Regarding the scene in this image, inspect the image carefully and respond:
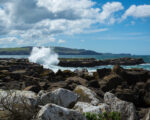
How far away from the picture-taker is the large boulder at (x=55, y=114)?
20.7 ft

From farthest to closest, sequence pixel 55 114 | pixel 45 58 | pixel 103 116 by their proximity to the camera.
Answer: pixel 45 58 → pixel 103 116 → pixel 55 114

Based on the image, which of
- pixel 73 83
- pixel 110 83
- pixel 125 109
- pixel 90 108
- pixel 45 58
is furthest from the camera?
pixel 45 58

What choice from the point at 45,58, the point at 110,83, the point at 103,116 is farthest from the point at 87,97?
the point at 45,58

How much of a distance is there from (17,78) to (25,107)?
14460mm

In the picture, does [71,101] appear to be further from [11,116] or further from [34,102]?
[11,116]

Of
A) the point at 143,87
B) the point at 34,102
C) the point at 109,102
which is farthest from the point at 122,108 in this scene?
the point at 143,87

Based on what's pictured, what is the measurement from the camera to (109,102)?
1016cm

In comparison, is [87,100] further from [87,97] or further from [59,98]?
[59,98]

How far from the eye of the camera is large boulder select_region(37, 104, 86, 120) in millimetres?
6301

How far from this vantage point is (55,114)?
21.3 feet

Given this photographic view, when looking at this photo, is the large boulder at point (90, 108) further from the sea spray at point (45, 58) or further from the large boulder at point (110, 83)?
the sea spray at point (45, 58)

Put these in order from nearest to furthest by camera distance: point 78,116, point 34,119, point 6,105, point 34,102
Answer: point 34,119, point 78,116, point 6,105, point 34,102

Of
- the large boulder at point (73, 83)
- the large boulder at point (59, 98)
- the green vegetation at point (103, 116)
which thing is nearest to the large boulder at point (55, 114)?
the green vegetation at point (103, 116)

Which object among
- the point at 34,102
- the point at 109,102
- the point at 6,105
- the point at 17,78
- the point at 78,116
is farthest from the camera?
the point at 17,78
